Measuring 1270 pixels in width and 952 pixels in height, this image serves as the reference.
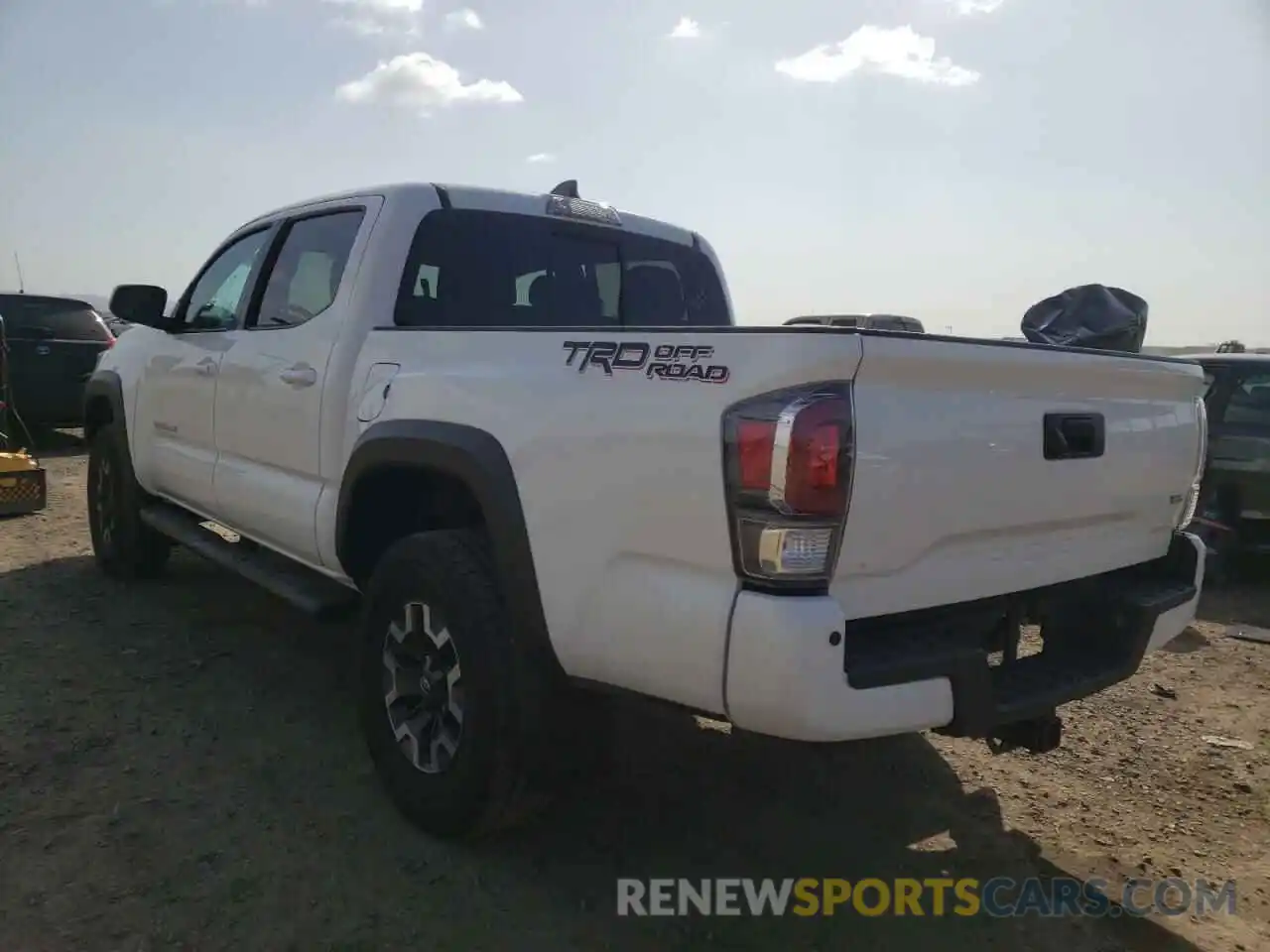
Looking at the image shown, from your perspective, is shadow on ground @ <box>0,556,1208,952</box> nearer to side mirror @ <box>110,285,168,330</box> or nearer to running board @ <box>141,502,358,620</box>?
running board @ <box>141,502,358,620</box>

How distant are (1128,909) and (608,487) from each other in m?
1.94

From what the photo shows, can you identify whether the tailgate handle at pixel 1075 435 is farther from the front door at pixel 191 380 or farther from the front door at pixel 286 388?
the front door at pixel 191 380

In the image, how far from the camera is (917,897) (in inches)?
110

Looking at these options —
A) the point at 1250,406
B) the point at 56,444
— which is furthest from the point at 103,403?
the point at 1250,406

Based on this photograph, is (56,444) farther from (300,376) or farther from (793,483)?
(793,483)

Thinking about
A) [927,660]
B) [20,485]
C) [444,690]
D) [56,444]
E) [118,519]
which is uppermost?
[927,660]

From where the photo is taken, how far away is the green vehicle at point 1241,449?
6.70 meters

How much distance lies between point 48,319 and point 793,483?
11478 mm

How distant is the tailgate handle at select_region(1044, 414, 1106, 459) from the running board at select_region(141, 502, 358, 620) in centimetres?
243

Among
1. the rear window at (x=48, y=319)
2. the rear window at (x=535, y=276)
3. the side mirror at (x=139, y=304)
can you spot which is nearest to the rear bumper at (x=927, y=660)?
the rear window at (x=535, y=276)

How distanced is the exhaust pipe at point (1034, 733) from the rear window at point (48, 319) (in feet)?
37.0

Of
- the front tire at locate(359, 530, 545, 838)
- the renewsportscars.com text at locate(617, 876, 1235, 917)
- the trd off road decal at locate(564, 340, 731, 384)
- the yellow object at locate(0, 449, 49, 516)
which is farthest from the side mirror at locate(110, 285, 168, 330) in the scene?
the renewsportscars.com text at locate(617, 876, 1235, 917)

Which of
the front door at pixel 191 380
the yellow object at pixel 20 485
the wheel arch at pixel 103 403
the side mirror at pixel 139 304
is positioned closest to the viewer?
the front door at pixel 191 380

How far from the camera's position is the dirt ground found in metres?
2.60
